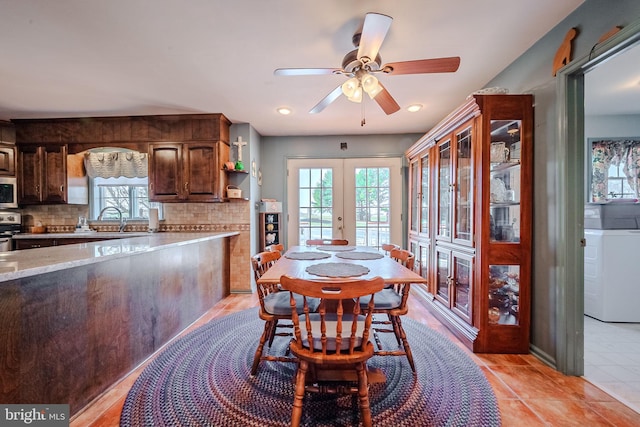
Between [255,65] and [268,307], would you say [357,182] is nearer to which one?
[255,65]

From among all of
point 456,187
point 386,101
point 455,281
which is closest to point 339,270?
point 386,101

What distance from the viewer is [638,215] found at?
262 cm

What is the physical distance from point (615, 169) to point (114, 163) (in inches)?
255

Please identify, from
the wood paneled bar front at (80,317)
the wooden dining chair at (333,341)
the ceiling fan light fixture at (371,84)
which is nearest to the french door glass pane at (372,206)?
the ceiling fan light fixture at (371,84)

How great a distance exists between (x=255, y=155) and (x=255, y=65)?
6.00ft

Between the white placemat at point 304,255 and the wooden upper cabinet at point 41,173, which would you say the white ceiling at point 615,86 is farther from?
the wooden upper cabinet at point 41,173

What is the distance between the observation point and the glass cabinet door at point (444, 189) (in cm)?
267

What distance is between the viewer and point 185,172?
3.35 meters

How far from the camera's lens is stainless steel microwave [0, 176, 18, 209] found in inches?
132

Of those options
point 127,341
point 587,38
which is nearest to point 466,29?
point 587,38

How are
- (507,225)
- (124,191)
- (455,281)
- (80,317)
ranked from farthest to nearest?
(124,191) → (455,281) → (507,225) → (80,317)

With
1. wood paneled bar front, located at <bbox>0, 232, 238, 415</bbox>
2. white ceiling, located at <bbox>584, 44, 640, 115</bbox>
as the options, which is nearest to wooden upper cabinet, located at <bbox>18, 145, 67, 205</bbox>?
wood paneled bar front, located at <bbox>0, 232, 238, 415</bbox>

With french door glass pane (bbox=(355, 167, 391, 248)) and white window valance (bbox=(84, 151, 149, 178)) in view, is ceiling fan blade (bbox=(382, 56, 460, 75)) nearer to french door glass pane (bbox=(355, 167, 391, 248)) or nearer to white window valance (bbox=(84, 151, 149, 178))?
french door glass pane (bbox=(355, 167, 391, 248))

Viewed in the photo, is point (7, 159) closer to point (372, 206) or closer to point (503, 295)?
point (372, 206)
